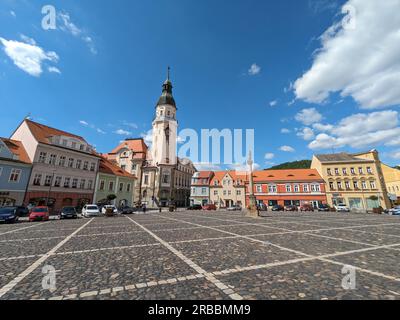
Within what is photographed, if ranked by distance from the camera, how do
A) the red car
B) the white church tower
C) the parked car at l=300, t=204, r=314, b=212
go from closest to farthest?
the red car < the parked car at l=300, t=204, r=314, b=212 < the white church tower

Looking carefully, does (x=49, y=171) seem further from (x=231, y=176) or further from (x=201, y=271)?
(x=231, y=176)

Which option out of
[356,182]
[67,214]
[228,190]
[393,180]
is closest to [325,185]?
[356,182]

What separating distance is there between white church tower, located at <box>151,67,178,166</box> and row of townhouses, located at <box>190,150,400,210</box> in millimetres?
17879

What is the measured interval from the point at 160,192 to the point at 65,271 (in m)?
49.3

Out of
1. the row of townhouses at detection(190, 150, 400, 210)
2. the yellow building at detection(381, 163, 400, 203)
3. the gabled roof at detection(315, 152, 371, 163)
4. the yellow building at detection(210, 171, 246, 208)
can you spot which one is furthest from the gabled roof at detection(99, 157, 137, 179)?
the yellow building at detection(381, 163, 400, 203)

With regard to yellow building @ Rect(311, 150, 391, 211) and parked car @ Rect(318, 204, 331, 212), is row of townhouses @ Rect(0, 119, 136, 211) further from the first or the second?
yellow building @ Rect(311, 150, 391, 211)

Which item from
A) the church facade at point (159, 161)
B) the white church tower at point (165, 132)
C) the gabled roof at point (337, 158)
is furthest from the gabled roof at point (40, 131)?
the gabled roof at point (337, 158)

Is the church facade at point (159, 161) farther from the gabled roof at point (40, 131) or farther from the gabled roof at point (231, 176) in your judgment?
the gabled roof at point (40, 131)

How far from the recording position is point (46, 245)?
8.94 m

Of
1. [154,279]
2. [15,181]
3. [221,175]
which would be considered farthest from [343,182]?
[15,181]

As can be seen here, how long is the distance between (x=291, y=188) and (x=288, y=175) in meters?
3.98

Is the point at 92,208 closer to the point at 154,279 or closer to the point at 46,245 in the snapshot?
the point at 46,245

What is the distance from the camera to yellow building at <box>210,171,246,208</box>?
173 feet

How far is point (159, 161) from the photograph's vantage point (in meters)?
56.8
